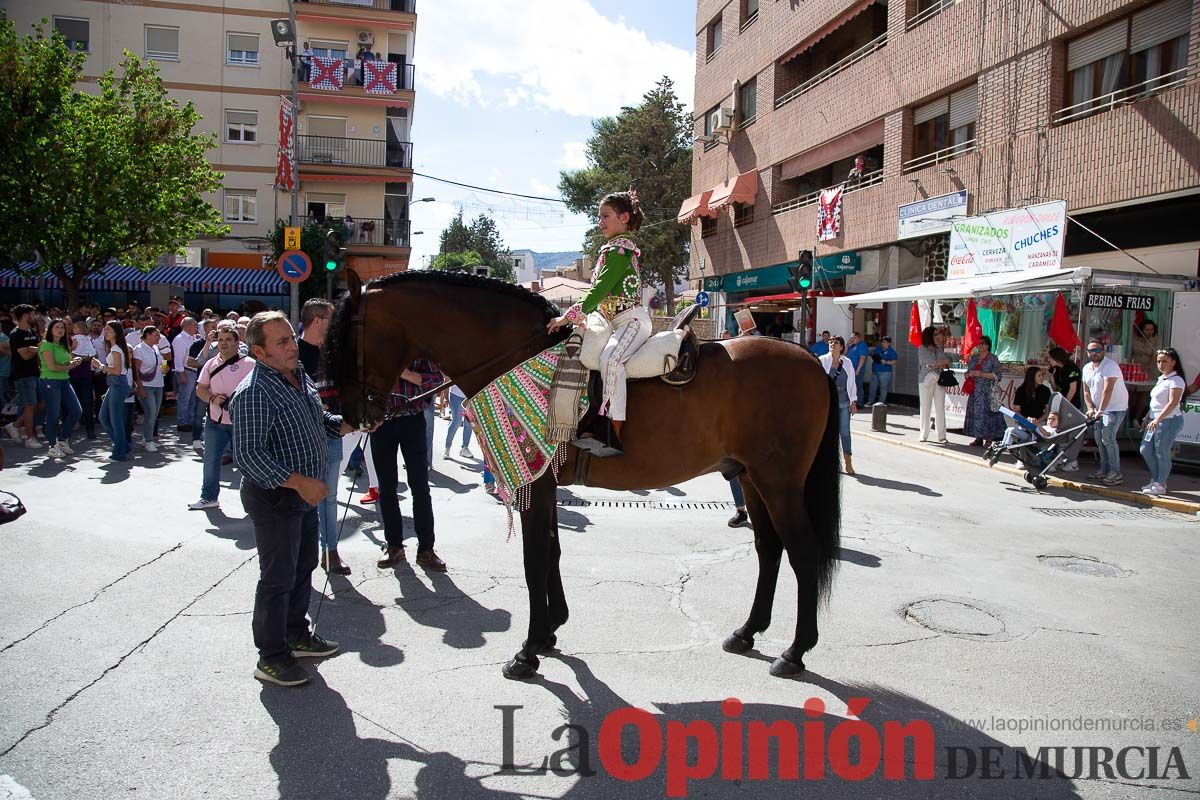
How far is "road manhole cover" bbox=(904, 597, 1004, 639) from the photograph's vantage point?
493 cm

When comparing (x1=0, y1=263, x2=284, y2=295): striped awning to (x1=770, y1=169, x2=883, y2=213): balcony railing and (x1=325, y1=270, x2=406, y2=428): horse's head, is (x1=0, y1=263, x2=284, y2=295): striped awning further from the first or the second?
(x1=325, y1=270, x2=406, y2=428): horse's head

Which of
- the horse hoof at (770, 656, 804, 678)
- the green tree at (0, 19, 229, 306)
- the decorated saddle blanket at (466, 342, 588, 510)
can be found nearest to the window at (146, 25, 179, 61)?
the green tree at (0, 19, 229, 306)

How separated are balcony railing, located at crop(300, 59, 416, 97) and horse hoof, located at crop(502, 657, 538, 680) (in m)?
34.6

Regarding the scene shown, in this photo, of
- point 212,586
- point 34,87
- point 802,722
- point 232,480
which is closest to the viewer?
point 802,722

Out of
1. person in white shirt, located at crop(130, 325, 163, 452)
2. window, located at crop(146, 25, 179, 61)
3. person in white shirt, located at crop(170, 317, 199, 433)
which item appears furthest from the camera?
window, located at crop(146, 25, 179, 61)

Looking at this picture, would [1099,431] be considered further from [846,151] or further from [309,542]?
[846,151]

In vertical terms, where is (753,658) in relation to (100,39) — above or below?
below

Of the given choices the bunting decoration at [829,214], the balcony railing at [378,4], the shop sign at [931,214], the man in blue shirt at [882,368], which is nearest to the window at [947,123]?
the shop sign at [931,214]

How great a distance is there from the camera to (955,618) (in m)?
5.16

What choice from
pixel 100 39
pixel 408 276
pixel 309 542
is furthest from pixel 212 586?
pixel 100 39

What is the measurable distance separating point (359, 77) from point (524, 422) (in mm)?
34484

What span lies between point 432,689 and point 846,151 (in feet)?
70.9

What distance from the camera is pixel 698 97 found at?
31.4 m

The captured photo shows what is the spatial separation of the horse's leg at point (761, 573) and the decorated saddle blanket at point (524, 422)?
133 centimetres
